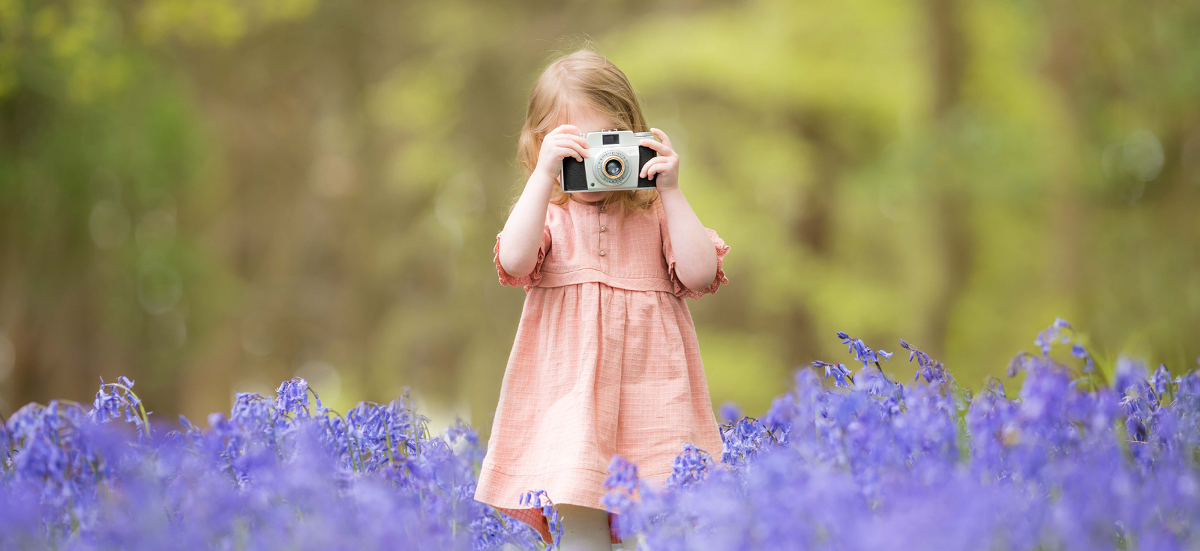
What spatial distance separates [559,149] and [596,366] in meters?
0.49

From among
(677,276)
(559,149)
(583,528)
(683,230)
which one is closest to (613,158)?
(559,149)

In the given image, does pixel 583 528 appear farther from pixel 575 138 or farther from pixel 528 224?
pixel 575 138

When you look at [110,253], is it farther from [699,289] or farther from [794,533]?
[794,533]

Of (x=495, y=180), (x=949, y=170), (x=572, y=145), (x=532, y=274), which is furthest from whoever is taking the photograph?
(x=495, y=180)

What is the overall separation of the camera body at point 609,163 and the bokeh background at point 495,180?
509 centimetres

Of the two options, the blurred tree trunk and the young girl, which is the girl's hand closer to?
the young girl

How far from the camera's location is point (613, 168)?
6.65ft

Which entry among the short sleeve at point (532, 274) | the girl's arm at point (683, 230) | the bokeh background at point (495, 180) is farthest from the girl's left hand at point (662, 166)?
the bokeh background at point (495, 180)

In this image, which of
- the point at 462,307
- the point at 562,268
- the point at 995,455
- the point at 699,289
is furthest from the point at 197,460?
the point at 462,307

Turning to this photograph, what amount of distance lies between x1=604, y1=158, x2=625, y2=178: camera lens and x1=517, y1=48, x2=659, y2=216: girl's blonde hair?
19 centimetres

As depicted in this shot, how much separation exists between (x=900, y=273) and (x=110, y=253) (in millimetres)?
6334

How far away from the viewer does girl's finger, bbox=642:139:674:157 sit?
2027 millimetres

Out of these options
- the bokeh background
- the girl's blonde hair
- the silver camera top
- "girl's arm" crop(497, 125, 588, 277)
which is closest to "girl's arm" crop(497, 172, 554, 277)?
"girl's arm" crop(497, 125, 588, 277)

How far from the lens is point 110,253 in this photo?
7.29 meters
